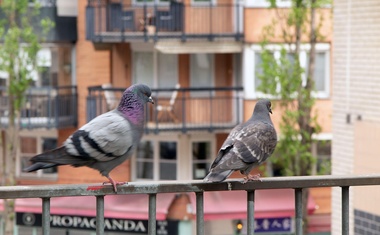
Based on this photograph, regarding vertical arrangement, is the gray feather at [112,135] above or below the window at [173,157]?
above

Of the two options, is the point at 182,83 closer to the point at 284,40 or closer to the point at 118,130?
the point at 284,40

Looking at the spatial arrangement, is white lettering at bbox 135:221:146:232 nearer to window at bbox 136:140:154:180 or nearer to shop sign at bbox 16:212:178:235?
shop sign at bbox 16:212:178:235

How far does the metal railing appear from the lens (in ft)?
17.5

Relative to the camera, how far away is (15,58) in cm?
2794

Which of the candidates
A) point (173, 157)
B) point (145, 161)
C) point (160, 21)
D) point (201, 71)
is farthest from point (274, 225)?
point (160, 21)

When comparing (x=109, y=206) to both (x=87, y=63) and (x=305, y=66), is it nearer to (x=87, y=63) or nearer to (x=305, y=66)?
(x=87, y=63)

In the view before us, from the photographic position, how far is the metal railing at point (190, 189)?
5320 mm

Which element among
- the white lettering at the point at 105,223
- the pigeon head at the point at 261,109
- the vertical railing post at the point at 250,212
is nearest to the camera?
the vertical railing post at the point at 250,212

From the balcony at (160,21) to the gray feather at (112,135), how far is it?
2221 centimetres

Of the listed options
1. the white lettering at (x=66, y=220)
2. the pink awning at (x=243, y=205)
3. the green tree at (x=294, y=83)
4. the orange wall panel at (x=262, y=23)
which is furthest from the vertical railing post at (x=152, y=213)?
the white lettering at (x=66, y=220)

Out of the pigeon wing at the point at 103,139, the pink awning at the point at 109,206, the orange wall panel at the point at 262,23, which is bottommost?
the pink awning at the point at 109,206

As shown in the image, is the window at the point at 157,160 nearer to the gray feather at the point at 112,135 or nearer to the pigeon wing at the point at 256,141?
the pigeon wing at the point at 256,141

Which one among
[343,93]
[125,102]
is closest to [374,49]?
[343,93]

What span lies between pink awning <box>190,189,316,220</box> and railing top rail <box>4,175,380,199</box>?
845 inches
